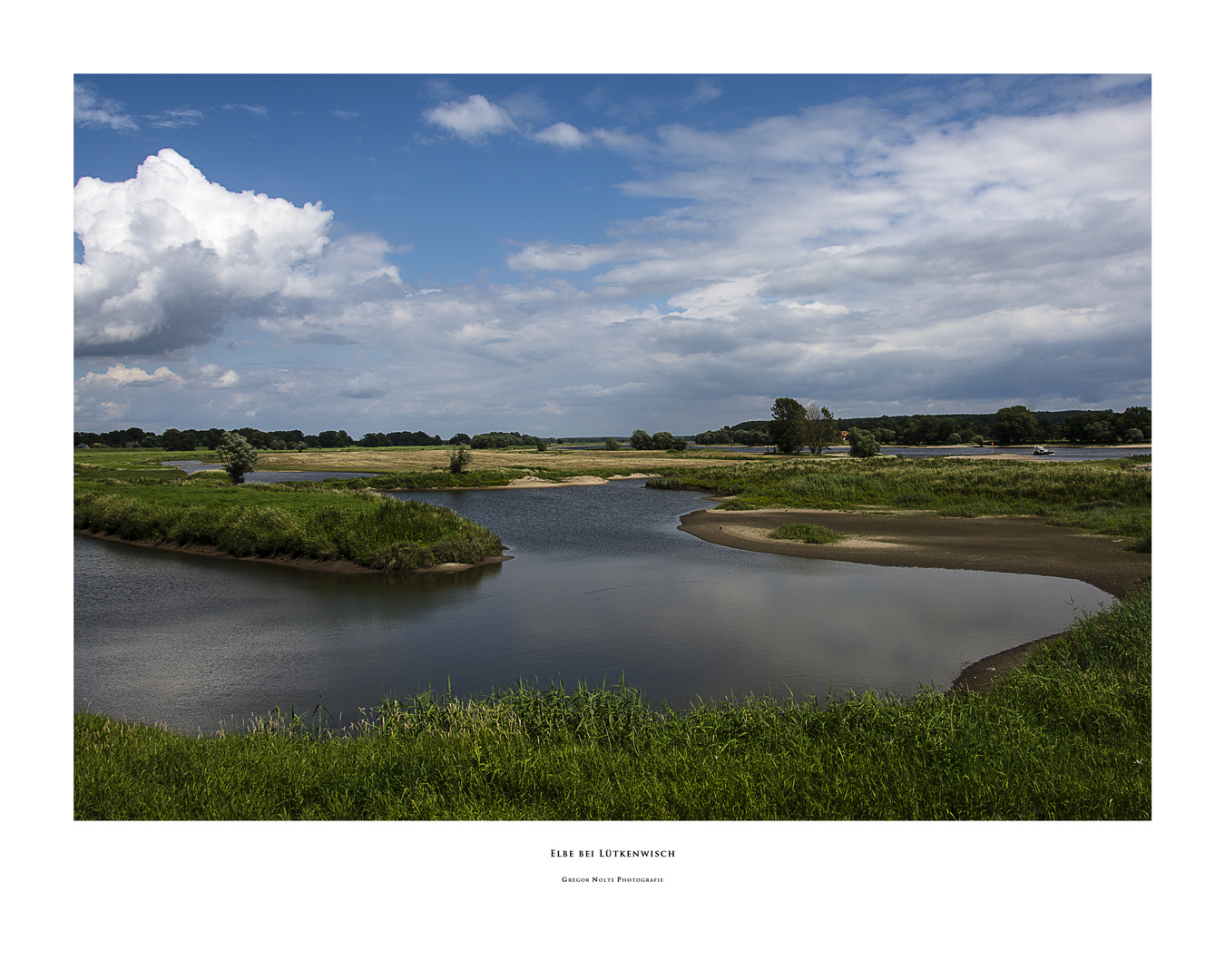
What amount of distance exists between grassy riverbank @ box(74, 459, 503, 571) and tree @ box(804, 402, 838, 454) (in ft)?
276

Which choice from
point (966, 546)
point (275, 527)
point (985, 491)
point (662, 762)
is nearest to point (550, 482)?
point (985, 491)

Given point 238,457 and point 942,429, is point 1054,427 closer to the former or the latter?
point 942,429

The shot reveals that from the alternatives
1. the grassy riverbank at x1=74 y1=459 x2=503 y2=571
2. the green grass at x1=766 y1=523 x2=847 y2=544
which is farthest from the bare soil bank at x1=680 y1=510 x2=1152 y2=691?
the grassy riverbank at x1=74 y1=459 x2=503 y2=571

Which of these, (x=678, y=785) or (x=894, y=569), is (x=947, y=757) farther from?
(x=894, y=569)

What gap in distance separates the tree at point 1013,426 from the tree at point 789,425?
274 feet

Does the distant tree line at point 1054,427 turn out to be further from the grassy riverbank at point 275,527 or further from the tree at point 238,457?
the tree at point 238,457

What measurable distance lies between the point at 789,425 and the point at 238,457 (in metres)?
81.2

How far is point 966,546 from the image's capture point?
2481 centimetres

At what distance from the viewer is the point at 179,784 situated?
5352 millimetres

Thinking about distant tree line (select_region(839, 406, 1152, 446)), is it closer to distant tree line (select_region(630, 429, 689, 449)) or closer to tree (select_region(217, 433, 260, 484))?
tree (select_region(217, 433, 260, 484))

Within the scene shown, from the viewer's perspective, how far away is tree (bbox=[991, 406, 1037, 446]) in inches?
639

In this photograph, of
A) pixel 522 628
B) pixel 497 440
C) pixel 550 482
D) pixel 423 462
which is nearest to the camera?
pixel 522 628

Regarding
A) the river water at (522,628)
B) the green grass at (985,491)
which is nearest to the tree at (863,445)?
the green grass at (985,491)

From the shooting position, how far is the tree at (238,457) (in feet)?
130
